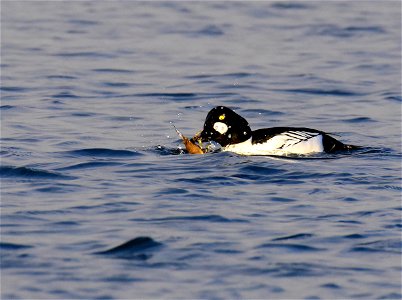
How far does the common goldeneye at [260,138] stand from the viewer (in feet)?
45.0

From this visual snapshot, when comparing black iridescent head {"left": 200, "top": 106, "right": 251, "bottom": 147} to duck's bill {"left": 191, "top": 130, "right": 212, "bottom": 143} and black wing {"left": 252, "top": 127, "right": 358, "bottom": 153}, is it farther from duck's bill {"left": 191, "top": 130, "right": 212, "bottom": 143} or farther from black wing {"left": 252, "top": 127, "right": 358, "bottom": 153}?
black wing {"left": 252, "top": 127, "right": 358, "bottom": 153}

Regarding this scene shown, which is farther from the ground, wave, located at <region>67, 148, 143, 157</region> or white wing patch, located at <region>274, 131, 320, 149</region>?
white wing patch, located at <region>274, 131, 320, 149</region>

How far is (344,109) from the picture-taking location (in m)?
18.1

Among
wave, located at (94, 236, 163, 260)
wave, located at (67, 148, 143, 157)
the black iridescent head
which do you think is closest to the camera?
wave, located at (94, 236, 163, 260)

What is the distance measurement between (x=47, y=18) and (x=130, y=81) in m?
7.34

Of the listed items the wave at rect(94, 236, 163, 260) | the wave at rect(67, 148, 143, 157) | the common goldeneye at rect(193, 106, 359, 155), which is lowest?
the wave at rect(94, 236, 163, 260)

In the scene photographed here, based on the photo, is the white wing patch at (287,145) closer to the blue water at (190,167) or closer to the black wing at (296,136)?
the black wing at (296,136)

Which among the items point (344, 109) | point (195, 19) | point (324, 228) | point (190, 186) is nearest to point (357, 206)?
point (324, 228)

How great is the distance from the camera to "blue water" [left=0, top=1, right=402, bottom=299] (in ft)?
29.3

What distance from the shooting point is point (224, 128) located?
13984 mm

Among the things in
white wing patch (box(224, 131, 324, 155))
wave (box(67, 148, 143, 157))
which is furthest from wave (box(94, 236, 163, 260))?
white wing patch (box(224, 131, 324, 155))

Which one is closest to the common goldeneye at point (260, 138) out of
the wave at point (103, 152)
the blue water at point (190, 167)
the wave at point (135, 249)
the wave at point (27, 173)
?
the blue water at point (190, 167)

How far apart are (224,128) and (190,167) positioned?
3.91 feet

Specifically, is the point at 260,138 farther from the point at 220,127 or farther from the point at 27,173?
the point at 27,173
